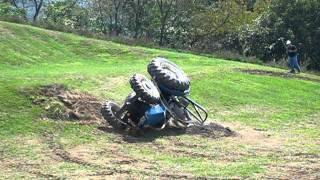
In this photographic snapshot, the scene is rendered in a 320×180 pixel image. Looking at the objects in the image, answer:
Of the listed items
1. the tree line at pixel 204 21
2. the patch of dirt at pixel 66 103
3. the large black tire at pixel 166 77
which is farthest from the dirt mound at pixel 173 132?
the tree line at pixel 204 21

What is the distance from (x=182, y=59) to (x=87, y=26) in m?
Result: 27.2

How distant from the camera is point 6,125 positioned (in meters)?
12.9

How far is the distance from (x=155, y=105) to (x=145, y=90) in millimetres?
454

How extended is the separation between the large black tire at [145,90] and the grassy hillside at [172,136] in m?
0.84

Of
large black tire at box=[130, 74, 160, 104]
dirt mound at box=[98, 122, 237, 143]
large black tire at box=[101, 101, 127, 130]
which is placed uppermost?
large black tire at box=[130, 74, 160, 104]

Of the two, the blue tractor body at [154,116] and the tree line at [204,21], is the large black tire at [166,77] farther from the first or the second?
the tree line at [204,21]

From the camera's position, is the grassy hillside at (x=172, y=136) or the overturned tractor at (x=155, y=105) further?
the overturned tractor at (x=155, y=105)

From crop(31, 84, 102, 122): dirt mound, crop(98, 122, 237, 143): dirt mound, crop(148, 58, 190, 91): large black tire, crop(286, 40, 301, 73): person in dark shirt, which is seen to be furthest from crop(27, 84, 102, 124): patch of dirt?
crop(286, 40, 301, 73): person in dark shirt

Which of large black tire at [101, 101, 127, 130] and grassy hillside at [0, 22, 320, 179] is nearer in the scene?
grassy hillside at [0, 22, 320, 179]

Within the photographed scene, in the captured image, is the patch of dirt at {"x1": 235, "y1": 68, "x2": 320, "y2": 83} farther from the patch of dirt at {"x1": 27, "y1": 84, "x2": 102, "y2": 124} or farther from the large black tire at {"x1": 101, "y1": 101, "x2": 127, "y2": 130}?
the large black tire at {"x1": 101, "y1": 101, "x2": 127, "y2": 130}

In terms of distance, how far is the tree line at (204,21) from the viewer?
1587 inches

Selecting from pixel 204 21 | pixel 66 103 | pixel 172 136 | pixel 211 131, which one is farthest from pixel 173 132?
pixel 204 21

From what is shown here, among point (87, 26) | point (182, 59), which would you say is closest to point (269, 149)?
point (182, 59)

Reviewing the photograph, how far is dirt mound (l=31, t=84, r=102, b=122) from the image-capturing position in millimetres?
14320
